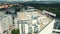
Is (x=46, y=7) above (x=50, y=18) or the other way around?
above

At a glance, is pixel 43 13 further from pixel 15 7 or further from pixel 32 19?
pixel 15 7

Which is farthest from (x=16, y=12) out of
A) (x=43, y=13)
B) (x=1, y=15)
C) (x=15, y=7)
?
(x=43, y=13)

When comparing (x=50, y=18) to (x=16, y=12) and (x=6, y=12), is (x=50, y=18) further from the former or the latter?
(x=6, y=12)

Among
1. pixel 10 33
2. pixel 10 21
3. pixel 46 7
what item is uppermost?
pixel 46 7

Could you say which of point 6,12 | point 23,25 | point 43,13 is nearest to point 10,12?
point 6,12

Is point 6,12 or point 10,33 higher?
point 6,12
